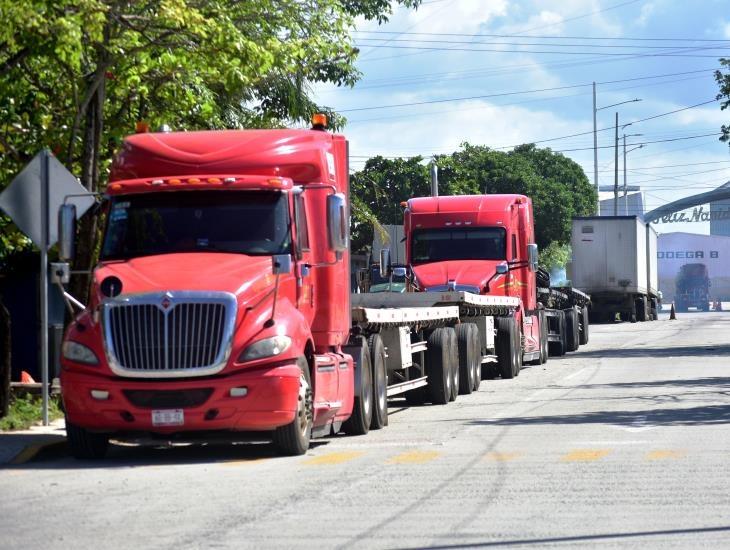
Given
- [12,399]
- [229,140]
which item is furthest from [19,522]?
[12,399]

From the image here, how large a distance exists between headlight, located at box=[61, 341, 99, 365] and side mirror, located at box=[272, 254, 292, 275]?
1.80m

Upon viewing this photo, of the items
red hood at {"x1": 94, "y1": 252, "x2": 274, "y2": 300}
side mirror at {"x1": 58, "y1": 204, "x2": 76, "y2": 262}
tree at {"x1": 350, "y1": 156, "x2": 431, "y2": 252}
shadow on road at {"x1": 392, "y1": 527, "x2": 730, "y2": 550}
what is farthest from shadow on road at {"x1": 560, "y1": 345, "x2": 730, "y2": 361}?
tree at {"x1": 350, "y1": 156, "x2": 431, "y2": 252}

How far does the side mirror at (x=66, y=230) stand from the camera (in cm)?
1418

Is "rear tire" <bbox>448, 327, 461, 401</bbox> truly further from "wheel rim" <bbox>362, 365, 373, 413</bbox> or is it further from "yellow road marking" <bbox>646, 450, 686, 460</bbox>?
"yellow road marking" <bbox>646, 450, 686, 460</bbox>

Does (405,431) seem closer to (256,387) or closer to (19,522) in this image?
(256,387)

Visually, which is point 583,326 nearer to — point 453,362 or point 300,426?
point 453,362

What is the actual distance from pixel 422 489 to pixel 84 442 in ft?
12.9

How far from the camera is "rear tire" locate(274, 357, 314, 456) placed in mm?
13891

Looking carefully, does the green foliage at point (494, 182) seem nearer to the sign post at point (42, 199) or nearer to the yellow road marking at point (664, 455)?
the sign post at point (42, 199)

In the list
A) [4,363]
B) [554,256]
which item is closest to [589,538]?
[4,363]

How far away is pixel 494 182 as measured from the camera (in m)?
→ 97.7

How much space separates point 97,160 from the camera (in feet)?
62.0

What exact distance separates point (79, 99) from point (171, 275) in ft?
20.3

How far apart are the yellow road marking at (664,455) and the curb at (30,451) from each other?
5497 mm
